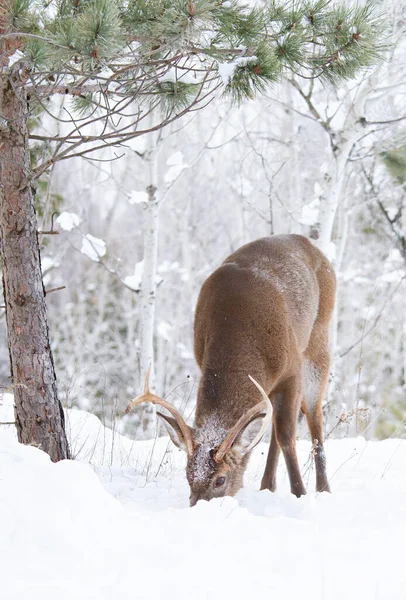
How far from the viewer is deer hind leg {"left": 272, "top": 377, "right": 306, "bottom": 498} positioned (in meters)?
5.41

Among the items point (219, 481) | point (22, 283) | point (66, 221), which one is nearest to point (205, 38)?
point (22, 283)

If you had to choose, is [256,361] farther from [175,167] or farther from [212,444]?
[175,167]

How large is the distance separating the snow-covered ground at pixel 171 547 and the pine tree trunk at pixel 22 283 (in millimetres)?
512

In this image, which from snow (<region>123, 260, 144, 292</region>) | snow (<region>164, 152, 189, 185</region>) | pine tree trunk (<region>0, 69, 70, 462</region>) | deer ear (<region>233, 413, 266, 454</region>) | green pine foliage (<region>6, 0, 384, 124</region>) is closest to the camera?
green pine foliage (<region>6, 0, 384, 124</region>)

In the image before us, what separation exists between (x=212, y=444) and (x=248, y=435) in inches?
9.7

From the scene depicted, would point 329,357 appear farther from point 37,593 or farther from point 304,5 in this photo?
point 37,593

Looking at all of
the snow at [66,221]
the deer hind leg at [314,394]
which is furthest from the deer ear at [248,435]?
the snow at [66,221]

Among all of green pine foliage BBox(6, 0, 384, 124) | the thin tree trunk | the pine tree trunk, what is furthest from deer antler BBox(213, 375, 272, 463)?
the thin tree trunk

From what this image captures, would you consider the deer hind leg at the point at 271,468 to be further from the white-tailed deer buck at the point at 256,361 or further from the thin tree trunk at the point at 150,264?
the thin tree trunk at the point at 150,264

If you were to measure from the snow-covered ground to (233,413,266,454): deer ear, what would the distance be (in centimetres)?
52

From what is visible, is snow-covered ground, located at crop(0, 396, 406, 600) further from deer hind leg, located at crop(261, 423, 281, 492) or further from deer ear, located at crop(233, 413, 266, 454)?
deer hind leg, located at crop(261, 423, 281, 492)

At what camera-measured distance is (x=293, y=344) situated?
5.49 m

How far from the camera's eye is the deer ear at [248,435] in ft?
15.1

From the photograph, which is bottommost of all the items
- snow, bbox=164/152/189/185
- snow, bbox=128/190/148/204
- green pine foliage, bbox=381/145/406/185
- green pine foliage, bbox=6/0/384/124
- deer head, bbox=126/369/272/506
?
deer head, bbox=126/369/272/506
